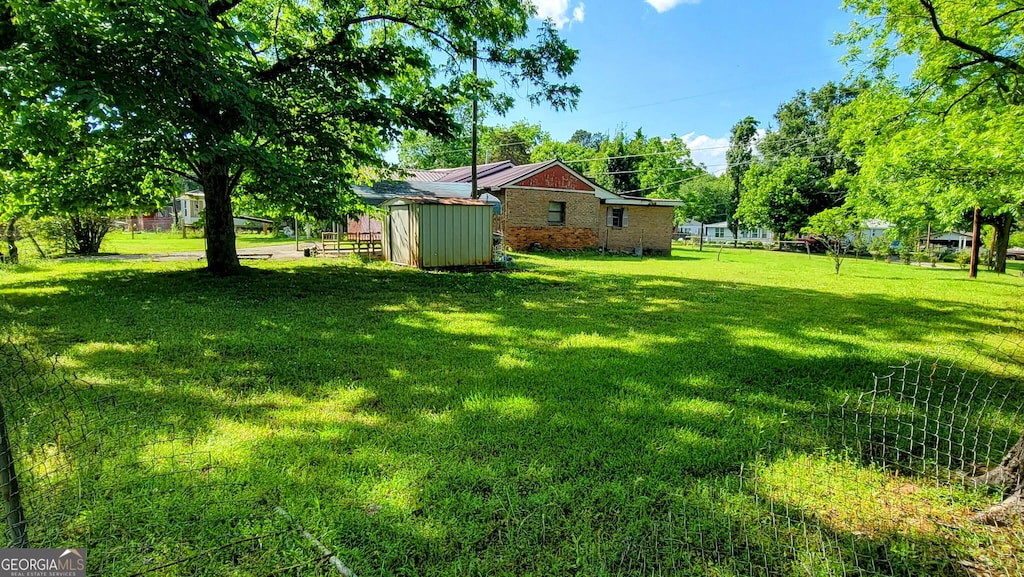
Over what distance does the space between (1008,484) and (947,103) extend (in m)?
8.33

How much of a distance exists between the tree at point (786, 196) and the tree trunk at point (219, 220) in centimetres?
3865

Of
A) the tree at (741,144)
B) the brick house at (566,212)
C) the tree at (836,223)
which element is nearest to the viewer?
the tree at (836,223)

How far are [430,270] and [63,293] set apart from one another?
6822 millimetres

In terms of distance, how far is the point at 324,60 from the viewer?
9.19 metres

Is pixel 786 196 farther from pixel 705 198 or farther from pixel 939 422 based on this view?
pixel 939 422

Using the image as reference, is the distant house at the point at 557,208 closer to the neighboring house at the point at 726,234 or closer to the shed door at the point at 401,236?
the shed door at the point at 401,236

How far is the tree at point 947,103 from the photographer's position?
22.6 feet

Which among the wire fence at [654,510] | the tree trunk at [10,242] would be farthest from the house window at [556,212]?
the wire fence at [654,510]

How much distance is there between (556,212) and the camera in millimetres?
21812

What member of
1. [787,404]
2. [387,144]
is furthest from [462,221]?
[787,404]

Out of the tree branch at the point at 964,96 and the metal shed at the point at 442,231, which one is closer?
the tree branch at the point at 964,96

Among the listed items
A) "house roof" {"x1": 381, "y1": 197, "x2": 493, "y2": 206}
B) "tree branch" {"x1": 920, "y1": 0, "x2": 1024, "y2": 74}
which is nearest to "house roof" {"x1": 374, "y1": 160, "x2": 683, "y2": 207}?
"house roof" {"x1": 381, "y1": 197, "x2": 493, "y2": 206}

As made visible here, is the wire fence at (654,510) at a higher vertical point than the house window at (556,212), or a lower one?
lower

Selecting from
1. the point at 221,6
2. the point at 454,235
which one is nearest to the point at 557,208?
the point at 454,235
